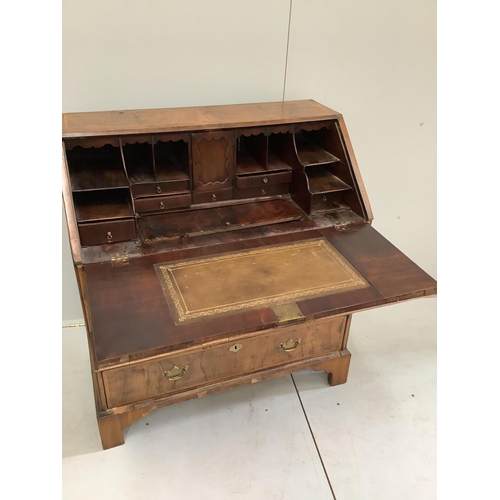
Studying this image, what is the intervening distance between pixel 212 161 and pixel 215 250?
1.22ft

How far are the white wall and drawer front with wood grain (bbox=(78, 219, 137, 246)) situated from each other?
584 mm

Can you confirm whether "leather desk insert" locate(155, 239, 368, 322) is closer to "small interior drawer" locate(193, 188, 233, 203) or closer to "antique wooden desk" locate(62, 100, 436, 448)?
"antique wooden desk" locate(62, 100, 436, 448)

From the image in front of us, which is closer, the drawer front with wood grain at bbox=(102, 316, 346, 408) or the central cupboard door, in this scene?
the drawer front with wood grain at bbox=(102, 316, 346, 408)

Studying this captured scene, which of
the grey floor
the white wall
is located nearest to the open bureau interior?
the white wall

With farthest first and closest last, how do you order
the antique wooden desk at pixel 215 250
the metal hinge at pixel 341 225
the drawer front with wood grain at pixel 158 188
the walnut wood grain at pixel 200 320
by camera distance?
1. the metal hinge at pixel 341 225
2. the drawer front with wood grain at pixel 158 188
3. the antique wooden desk at pixel 215 250
4. the walnut wood grain at pixel 200 320

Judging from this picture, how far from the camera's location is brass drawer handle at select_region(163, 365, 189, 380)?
160 centimetres

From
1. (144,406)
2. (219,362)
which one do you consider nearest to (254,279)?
(219,362)

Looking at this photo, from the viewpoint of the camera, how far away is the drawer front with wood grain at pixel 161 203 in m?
1.74

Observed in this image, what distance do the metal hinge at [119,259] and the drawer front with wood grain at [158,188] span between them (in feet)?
0.79

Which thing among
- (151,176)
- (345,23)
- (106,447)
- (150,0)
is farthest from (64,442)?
(345,23)

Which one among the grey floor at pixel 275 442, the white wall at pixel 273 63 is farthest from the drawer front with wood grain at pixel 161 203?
the grey floor at pixel 275 442

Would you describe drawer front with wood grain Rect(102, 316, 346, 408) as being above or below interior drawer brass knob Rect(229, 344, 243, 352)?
below

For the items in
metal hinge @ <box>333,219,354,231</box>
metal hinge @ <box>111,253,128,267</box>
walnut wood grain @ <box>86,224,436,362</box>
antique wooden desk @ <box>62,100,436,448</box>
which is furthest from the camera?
metal hinge @ <box>333,219,354,231</box>

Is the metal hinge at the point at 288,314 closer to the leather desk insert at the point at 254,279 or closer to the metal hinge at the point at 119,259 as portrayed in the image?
the leather desk insert at the point at 254,279
